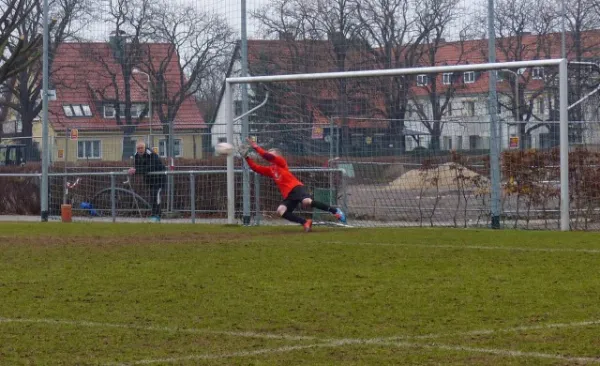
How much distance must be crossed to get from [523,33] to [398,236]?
19.2 ft

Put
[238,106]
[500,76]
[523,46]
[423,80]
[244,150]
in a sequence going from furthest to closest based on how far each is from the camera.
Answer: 1. [238,106]
2. [523,46]
3. [423,80]
4. [500,76]
5. [244,150]

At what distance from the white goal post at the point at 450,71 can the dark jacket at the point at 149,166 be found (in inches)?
113

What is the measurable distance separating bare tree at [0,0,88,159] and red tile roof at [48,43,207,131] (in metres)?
0.26

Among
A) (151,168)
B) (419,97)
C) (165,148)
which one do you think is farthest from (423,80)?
(165,148)

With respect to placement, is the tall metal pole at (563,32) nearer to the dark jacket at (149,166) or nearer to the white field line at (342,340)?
the dark jacket at (149,166)

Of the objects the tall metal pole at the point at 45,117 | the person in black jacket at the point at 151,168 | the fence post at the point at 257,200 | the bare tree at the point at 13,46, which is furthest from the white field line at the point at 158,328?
the tall metal pole at the point at 45,117

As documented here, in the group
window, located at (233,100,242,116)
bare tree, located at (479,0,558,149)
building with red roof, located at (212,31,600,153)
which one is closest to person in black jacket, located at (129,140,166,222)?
window, located at (233,100,242,116)

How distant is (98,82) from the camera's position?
24.6m

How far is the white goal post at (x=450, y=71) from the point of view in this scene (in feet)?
53.8

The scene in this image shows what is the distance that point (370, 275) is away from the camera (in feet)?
33.5

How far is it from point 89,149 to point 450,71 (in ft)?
32.6

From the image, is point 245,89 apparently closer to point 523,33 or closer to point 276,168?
point 276,168

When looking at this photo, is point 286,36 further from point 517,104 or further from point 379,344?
point 379,344

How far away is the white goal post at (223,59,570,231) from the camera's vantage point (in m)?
16.4
